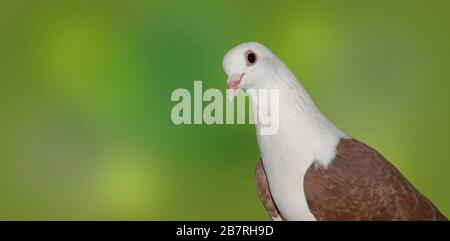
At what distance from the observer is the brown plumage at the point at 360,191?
3.00m

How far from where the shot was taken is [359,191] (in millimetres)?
3033

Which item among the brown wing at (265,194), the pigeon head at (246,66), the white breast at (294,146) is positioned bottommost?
the brown wing at (265,194)

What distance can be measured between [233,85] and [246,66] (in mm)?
115

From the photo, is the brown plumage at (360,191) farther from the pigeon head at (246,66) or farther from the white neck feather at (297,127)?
the pigeon head at (246,66)

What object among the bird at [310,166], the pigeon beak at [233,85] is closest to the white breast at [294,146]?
the bird at [310,166]

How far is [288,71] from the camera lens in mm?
3135

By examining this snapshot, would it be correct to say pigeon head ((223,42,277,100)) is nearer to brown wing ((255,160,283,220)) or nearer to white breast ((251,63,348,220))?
white breast ((251,63,348,220))

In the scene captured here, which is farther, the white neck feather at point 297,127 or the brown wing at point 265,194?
the brown wing at point 265,194

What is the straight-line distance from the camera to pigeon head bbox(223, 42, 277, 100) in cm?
303

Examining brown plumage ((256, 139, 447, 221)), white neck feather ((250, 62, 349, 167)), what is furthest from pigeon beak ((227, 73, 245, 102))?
brown plumage ((256, 139, 447, 221))

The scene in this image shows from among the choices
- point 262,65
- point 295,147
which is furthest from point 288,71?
point 295,147

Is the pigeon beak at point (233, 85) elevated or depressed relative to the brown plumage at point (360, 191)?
elevated

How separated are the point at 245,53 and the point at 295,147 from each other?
1.75ft

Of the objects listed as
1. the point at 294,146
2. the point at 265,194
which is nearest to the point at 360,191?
the point at 294,146
